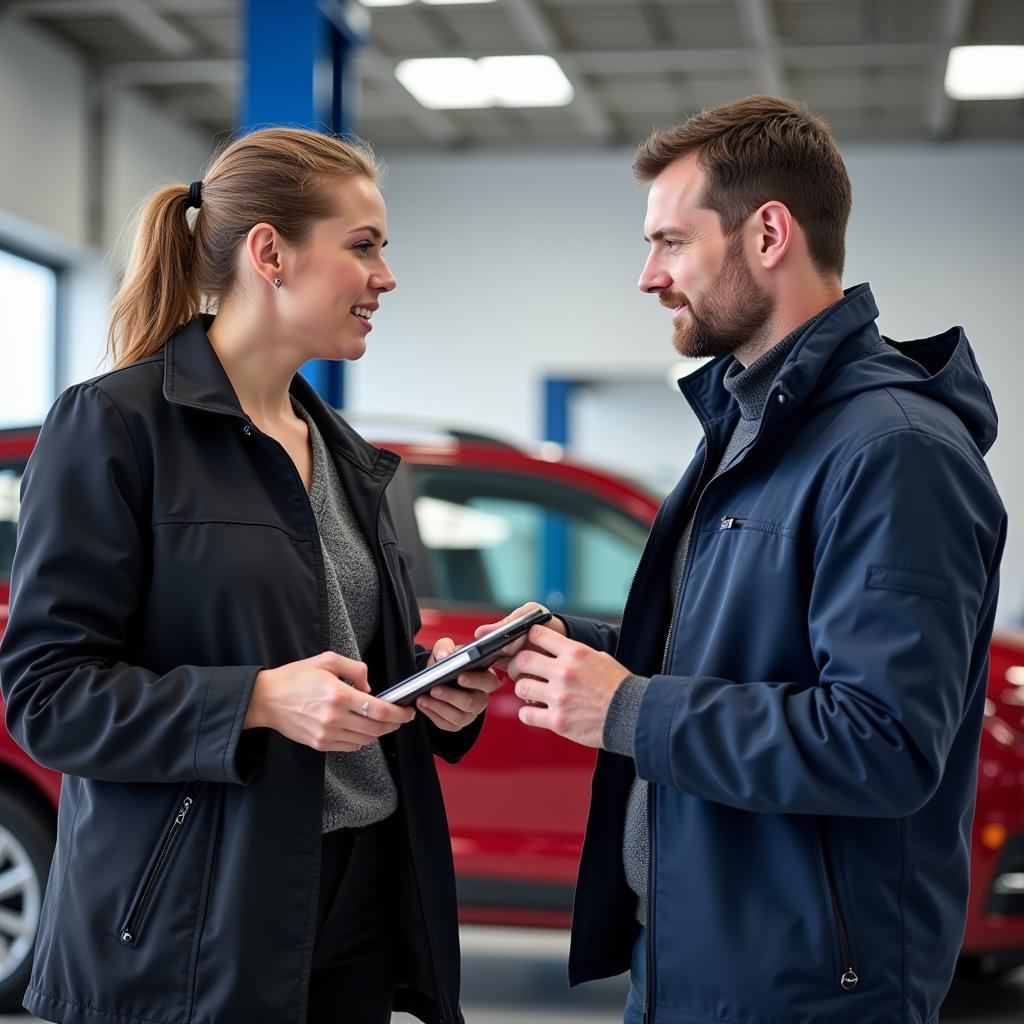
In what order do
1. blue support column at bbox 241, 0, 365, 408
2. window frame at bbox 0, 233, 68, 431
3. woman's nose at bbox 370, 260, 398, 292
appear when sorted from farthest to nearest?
window frame at bbox 0, 233, 68, 431 → blue support column at bbox 241, 0, 365, 408 → woman's nose at bbox 370, 260, 398, 292

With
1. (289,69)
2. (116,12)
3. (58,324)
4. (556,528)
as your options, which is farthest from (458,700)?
(556,528)

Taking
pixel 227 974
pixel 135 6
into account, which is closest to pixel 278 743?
pixel 227 974

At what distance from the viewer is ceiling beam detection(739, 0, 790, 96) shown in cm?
880

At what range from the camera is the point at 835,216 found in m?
1.95

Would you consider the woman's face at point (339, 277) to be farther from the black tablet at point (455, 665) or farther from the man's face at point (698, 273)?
the black tablet at point (455, 665)

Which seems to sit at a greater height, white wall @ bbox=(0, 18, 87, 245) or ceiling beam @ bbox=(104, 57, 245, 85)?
ceiling beam @ bbox=(104, 57, 245, 85)

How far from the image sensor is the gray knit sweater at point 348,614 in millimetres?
1997

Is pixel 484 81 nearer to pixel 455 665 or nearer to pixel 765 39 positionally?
pixel 765 39

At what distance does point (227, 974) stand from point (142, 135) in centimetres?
980

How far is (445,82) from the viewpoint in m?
10.4

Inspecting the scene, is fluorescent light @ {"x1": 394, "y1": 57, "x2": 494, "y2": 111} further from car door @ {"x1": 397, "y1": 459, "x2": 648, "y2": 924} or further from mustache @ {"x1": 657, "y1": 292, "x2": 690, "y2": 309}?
mustache @ {"x1": 657, "y1": 292, "x2": 690, "y2": 309}

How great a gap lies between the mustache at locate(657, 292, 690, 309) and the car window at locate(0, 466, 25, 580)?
267 centimetres

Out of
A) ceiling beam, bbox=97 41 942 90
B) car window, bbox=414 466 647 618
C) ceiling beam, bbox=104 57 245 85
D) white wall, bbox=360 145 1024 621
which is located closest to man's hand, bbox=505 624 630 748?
car window, bbox=414 466 647 618

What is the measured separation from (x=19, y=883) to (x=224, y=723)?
2.44 meters
